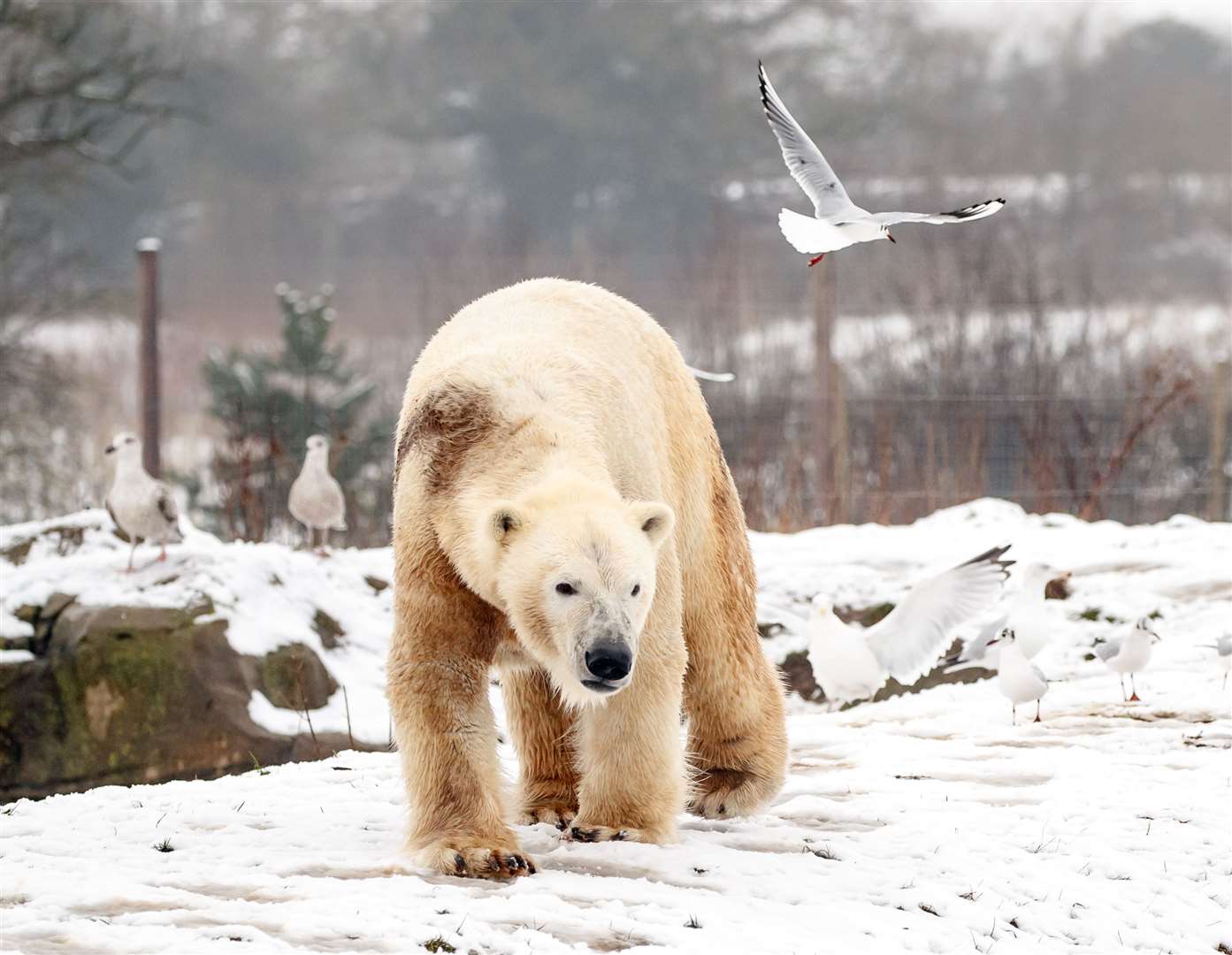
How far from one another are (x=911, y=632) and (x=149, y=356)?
5706 millimetres

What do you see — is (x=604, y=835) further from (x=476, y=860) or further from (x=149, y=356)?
(x=149, y=356)

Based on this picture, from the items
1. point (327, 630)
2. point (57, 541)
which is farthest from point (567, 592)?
point (57, 541)

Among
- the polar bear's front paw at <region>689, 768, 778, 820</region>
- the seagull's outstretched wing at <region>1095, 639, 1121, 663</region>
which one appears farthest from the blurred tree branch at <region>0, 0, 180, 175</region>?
the polar bear's front paw at <region>689, 768, 778, 820</region>

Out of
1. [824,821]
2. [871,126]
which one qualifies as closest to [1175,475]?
[824,821]

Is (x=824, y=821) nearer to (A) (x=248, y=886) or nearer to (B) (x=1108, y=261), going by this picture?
(A) (x=248, y=886)

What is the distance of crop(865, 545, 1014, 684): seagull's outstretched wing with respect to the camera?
6082mm

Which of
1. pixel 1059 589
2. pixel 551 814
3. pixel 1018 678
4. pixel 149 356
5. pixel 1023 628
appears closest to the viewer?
pixel 551 814

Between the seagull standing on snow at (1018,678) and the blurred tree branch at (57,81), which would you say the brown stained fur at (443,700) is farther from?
the blurred tree branch at (57,81)

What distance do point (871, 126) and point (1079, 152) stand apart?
19.7 feet

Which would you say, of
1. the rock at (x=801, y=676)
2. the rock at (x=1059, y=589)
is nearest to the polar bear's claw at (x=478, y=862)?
the rock at (x=801, y=676)

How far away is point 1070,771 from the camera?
508 cm

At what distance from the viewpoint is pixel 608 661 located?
10.7ft

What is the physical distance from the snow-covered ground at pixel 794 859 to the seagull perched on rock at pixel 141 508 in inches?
81.8

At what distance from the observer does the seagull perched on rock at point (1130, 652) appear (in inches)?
239
